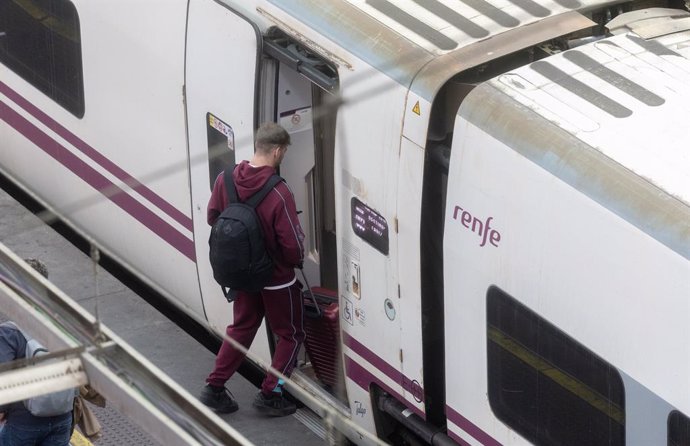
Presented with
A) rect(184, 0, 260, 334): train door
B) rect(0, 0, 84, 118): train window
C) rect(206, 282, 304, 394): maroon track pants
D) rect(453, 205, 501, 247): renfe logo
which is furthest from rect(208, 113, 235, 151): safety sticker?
rect(453, 205, 501, 247): renfe logo

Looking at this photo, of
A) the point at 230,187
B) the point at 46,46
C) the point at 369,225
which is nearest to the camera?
the point at 369,225

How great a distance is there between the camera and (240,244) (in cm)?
715

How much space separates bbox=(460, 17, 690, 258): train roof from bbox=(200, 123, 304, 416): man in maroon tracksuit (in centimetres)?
137

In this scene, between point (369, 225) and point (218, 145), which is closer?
point (369, 225)

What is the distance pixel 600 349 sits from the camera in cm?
565

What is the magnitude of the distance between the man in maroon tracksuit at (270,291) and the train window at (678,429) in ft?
7.71

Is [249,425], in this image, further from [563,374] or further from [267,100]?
[563,374]

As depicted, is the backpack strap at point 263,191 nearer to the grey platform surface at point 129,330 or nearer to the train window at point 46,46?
the grey platform surface at point 129,330

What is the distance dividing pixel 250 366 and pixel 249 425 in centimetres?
69

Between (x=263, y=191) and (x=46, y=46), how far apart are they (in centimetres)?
238

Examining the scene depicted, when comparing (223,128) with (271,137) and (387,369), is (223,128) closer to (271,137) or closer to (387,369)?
(271,137)

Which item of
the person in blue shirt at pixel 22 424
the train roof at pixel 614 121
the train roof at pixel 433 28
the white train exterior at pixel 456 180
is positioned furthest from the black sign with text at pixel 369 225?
the person in blue shirt at pixel 22 424

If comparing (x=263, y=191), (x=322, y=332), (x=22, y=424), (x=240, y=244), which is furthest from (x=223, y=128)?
(x=22, y=424)

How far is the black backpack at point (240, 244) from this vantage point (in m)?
7.14
